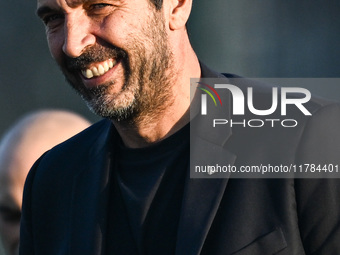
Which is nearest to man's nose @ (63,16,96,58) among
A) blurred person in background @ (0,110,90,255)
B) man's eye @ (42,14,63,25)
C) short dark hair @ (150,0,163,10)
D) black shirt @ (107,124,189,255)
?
man's eye @ (42,14,63,25)

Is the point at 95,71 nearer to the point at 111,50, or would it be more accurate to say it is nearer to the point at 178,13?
the point at 111,50

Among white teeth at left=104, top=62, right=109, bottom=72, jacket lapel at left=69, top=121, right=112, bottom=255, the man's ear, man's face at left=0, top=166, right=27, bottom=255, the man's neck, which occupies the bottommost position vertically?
man's face at left=0, top=166, right=27, bottom=255

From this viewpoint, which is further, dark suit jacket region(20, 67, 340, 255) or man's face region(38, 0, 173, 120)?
man's face region(38, 0, 173, 120)

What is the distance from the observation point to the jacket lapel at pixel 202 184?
2955 mm

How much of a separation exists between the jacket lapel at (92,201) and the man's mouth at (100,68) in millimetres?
380

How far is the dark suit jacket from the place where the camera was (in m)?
2.86

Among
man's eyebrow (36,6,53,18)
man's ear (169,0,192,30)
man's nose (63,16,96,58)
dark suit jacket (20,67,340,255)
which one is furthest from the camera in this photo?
man's ear (169,0,192,30)

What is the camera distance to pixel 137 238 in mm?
3143

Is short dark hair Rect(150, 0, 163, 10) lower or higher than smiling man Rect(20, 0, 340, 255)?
higher

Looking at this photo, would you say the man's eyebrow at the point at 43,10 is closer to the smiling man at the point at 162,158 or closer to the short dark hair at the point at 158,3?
the smiling man at the point at 162,158

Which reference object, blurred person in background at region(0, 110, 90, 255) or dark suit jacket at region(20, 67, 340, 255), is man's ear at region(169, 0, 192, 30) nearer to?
dark suit jacket at region(20, 67, 340, 255)

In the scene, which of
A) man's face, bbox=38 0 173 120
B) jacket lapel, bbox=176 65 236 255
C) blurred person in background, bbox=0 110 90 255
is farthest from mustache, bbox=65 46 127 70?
blurred person in background, bbox=0 110 90 255

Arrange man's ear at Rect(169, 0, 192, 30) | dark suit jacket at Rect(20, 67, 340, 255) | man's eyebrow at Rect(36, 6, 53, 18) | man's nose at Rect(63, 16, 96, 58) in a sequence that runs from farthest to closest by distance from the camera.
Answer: man's ear at Rect(169, 0, 192, 30), man's eyebrow at Rect(36, 6, 53, 18), man's nose at Rect(63, 16, 96, 58), dark suit jacket at Rect(20, 67, 340, 255)

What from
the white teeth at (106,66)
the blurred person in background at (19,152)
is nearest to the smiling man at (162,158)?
the white teeth at (106,66)
